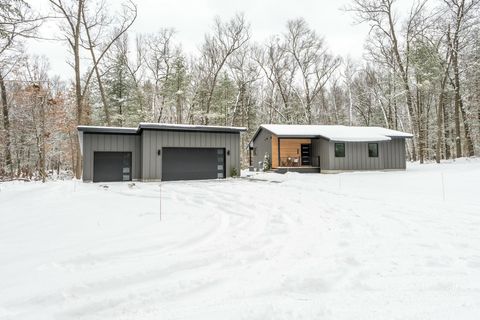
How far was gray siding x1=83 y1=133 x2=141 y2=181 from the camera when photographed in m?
13.3

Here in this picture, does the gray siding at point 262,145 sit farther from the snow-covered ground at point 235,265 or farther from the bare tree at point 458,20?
the snow-covered ground at point 235,265

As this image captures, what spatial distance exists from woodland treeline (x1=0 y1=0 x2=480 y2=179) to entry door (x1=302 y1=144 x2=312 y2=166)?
8.31 metres

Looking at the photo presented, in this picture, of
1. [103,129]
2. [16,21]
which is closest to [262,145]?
[103,129]

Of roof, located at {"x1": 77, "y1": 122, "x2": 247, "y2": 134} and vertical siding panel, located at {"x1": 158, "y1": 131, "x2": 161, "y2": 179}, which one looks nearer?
roof, located at {"x1": 77, "y1": 122, "x2": 247, "y2": 134}

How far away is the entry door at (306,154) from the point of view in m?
19.5

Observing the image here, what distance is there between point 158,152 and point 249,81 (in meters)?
16.9

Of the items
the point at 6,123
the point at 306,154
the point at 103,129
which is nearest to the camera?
the point at 103,129

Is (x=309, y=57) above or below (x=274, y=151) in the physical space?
above

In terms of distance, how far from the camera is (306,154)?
19.7 metres

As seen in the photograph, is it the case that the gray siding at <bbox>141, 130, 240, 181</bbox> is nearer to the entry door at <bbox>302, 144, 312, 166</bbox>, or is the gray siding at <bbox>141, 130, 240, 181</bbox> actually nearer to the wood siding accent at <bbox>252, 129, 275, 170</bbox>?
the wood siding accent at <bbox>252, 129, 275, 170</bbox>

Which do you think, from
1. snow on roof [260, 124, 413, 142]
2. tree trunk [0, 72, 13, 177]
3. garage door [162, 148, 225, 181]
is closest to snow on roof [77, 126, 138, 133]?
garage door [162, 148, 225, 181]

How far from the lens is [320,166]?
704 inches

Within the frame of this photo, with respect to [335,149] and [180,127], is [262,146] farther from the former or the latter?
[180,127]

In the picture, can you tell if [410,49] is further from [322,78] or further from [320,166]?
[320,166]
